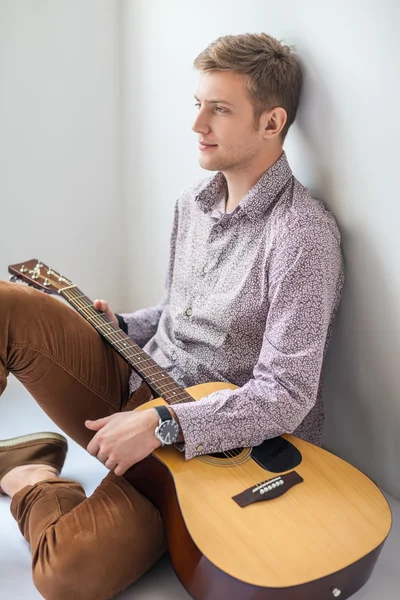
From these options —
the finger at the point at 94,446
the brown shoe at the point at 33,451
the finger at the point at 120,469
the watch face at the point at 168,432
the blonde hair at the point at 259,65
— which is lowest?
the brown shoe at the point at 33,451

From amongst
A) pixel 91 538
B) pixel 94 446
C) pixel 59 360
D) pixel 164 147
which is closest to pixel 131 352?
pixel 59 360

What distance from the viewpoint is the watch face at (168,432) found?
129 centimetres

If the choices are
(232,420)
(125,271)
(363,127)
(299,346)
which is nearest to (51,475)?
(232,420)

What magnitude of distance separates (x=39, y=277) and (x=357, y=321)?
0.77 meters

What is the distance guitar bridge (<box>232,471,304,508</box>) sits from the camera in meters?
1.24

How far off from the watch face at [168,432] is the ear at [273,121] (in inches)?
26.9

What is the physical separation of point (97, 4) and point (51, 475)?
1.55 meters

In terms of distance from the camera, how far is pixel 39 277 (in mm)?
1675

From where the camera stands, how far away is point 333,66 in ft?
4.91

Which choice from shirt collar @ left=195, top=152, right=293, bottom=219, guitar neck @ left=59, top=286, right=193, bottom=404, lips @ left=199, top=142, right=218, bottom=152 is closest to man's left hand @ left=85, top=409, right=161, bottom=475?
guitar neck @ left=59, top=286, right=193, bottom=404

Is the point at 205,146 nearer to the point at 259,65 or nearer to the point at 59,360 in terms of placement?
the point at 259,65

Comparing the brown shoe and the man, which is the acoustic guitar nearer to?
the man

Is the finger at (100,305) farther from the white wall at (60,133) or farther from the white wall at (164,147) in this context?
the white wall at (60,133)

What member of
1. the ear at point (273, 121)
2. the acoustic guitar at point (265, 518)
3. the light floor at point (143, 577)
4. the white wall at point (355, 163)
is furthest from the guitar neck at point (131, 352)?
the ear at point (273, 121)
